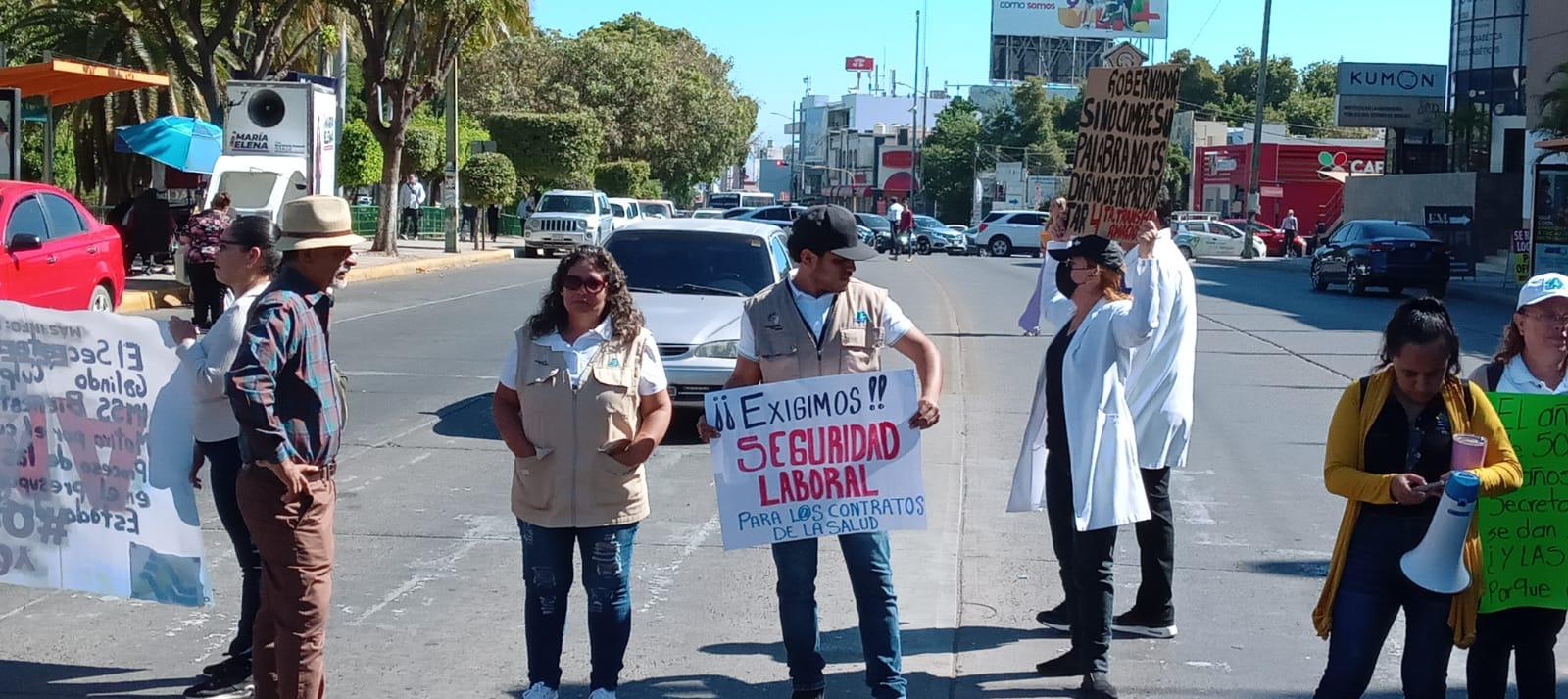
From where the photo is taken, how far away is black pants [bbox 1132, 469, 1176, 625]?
610 cm

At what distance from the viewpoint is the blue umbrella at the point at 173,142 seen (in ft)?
85.4

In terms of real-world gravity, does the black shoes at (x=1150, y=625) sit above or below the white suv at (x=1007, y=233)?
below

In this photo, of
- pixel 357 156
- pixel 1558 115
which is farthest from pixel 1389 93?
pixel 357 156

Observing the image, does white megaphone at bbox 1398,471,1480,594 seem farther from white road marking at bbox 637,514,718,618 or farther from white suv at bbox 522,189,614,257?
white suv at bbox 522,189,614,257

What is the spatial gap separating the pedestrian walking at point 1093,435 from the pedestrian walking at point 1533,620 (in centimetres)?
115

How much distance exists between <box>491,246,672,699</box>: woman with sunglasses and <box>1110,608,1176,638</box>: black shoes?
7.55ft

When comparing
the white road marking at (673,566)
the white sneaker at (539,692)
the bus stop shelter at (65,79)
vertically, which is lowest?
the white road marking at (673,566)

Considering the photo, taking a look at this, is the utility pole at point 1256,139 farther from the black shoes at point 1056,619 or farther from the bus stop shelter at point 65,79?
the black shoes at point 1056,619

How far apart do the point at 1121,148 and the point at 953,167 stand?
89221 mm

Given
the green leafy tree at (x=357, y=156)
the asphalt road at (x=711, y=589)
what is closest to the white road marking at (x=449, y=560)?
the asphalt road at (x=711, y=589)

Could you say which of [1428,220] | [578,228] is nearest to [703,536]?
[578,228]

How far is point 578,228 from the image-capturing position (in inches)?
1581

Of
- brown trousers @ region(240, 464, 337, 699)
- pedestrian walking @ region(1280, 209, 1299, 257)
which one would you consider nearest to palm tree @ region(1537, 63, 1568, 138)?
pedestrian walking @ region(1280, 209, 1299, 257)

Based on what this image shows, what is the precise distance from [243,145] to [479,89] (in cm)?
3623
